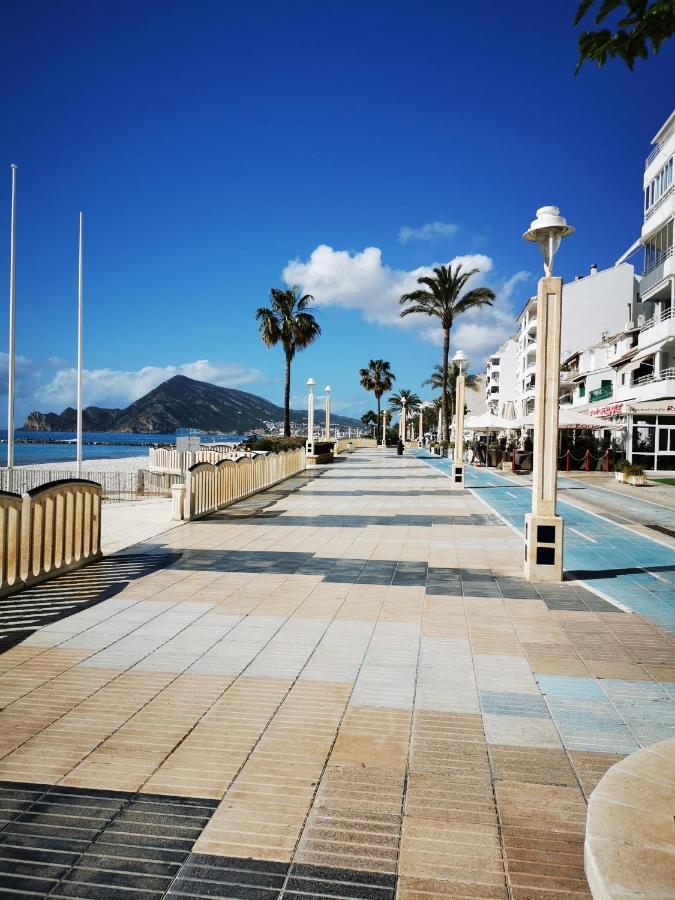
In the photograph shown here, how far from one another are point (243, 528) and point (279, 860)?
9651 millimetres

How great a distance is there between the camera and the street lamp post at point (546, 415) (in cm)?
746

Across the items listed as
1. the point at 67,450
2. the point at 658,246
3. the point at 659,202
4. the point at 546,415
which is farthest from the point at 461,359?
the point at 67,450

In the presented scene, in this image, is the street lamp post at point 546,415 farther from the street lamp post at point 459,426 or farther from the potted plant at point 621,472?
the potted plant at point 621,472

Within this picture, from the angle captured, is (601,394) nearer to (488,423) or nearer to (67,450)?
(488,423)

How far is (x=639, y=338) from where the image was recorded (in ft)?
105

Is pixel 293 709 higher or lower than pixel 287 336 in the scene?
lower

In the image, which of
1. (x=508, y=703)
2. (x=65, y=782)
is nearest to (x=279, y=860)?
(x=65, y=782)

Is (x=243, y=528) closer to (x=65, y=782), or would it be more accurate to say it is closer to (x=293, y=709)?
(x=293, y=709)

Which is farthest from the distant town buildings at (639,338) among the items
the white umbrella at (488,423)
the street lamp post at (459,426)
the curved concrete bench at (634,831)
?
the curved concrete bench at (634,831)

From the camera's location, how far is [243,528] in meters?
12.1

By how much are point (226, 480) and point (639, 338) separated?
81.6ft

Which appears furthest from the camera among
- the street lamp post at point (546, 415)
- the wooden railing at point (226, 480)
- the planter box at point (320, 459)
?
the planter box at point (320, 459)

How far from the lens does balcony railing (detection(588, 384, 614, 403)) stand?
39.2 m

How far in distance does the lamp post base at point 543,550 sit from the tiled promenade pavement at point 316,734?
36 centimetres
